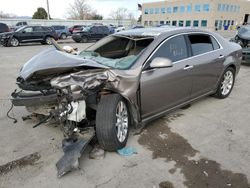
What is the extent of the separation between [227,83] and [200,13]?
52.8 meters

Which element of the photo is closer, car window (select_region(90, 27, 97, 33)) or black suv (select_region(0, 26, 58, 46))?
black suv (select_region(0, 26, 58, 46))

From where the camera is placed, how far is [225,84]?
17.0 feet

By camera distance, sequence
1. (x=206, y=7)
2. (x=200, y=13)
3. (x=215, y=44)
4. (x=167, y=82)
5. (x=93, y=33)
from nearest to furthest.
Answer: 1. (x=167, y=82)
2. (x=215, y=44)
3. (x=93, y=33)
4. (x=206, y=7)
5. (x=200, y=13)

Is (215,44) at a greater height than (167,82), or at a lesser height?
greater

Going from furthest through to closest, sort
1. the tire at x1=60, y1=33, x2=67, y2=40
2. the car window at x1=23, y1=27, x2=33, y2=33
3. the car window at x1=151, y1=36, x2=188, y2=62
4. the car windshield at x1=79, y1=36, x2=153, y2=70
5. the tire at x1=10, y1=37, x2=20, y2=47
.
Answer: the tire at x1=60, y1=33, x2=67, y2=40 < the car window at x1=23, y1=27, x2=33, y2=33 < the tire at x1=10, y1=37, x2=20, y2=47 < the car windshield at x1=79, y1=36, x2=153, y2=70 < the car window at x1=151, y1=36, x2=188, y2=62

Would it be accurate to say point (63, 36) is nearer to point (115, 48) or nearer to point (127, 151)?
point (115, 48)

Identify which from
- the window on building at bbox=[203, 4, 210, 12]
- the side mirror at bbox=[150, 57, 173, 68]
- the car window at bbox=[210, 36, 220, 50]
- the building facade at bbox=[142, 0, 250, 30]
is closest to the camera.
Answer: the side mirror at bbox=[150, 57, 173, 68]

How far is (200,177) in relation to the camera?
267 centimetres

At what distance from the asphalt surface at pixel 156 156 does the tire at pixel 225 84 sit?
2.46ft

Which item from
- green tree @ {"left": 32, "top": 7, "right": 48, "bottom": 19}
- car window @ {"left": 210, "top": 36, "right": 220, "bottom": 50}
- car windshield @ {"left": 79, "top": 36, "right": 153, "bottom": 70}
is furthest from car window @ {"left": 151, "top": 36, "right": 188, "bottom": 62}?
green tree @ {"left": 32, "top": 7, "right": 48, "bottom": 19}

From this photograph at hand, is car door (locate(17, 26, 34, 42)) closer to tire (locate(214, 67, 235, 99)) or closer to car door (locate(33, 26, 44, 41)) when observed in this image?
car door (locate(33, 26, 44, 41))

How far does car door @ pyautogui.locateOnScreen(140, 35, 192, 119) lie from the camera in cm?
333

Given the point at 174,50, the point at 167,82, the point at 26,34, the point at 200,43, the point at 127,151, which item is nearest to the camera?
the point at 127,151

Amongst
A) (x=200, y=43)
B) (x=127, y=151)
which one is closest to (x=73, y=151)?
(x=127, y=151)
